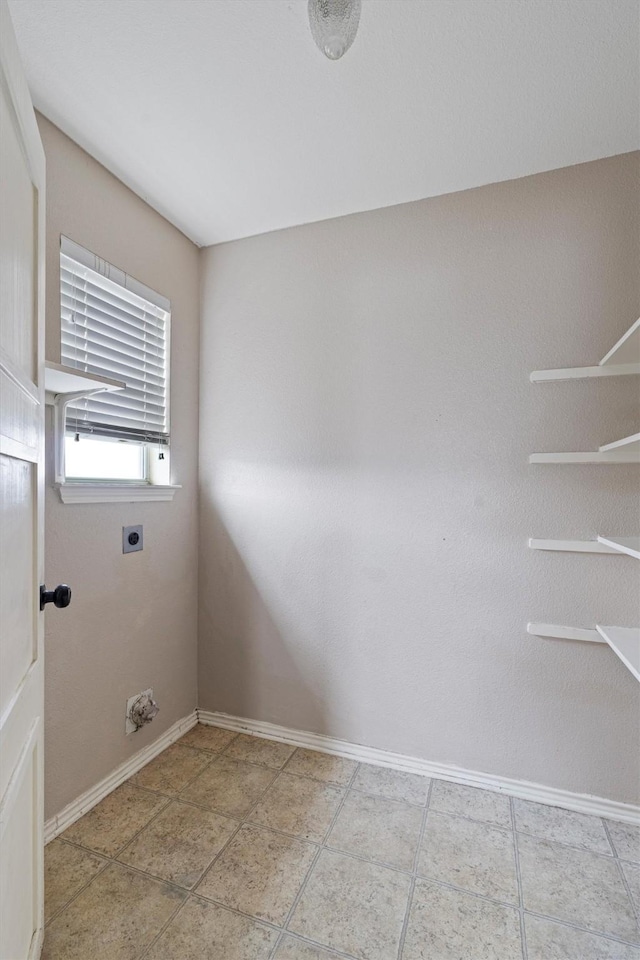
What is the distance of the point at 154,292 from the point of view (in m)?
2.00

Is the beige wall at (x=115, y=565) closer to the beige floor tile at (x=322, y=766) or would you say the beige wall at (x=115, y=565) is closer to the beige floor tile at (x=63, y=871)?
the beige floor tile at (x=63, y=871)

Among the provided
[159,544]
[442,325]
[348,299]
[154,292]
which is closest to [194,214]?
[154,292]

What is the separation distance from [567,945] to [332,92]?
246 centimetres

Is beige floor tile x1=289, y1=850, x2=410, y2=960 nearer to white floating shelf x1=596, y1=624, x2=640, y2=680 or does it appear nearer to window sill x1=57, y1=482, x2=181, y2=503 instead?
white floating shelf x1=596, y1=624, x2=640, y2=680

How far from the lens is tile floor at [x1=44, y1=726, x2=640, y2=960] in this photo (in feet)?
3.92

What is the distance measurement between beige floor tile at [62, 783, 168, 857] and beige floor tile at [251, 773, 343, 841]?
1.26 feet

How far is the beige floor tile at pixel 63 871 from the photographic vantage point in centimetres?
129

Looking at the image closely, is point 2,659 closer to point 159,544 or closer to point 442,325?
point 159,544

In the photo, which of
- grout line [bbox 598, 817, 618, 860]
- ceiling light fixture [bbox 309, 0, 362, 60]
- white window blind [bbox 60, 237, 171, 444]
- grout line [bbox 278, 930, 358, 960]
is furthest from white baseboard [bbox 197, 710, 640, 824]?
ceiling light fixture [bbox 309, 0, 362, 60]

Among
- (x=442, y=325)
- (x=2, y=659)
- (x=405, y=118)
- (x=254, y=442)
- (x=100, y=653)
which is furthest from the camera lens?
(x=254, y=442)

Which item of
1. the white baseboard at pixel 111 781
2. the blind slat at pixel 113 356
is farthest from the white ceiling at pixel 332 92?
the white baseboard at pixel 111 781

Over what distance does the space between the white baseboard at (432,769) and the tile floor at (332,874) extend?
4cm

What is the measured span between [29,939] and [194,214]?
239 centimetres

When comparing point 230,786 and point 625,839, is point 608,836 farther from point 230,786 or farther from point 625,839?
point 230,786
